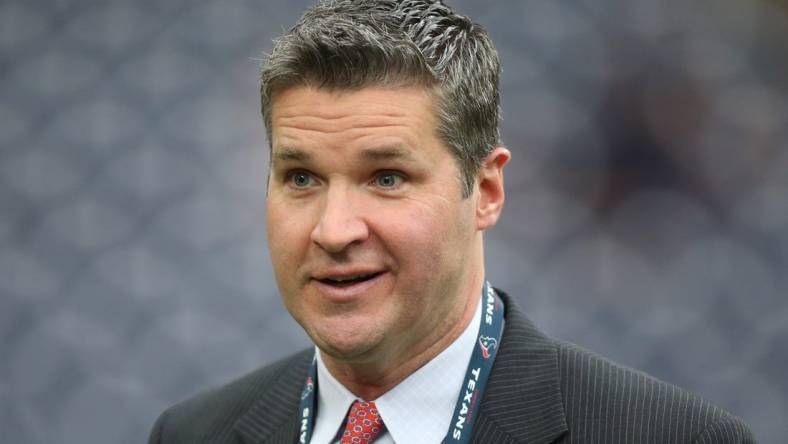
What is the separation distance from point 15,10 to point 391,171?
2752mm

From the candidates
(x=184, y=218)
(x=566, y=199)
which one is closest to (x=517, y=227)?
(x=566, y=199)

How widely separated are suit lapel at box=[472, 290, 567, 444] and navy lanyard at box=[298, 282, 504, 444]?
0.02 meters

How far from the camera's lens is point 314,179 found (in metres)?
2.19

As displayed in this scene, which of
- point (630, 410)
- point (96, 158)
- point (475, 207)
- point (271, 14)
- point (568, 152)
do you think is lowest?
point (630, 410)

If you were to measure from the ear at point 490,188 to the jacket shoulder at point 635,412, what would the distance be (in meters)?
0.36

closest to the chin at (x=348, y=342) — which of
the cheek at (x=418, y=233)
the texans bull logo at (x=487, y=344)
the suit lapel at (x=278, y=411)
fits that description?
the cheek at (x=418, y=233)

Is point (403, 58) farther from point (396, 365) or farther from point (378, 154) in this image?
point (396, 365)

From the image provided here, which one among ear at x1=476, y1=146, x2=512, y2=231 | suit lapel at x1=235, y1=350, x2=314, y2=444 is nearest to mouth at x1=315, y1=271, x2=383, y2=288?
ear at x1=476, y1=146, x2=512, y2=231

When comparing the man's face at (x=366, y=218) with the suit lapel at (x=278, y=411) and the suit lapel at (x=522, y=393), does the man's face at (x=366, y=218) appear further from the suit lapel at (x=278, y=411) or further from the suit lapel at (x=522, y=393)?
the suit lapel at (x=278, y=411)

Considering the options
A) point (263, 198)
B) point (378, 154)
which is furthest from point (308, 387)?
point (263, 198)

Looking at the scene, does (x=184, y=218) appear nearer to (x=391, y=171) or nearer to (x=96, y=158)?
(x=96, y=158)

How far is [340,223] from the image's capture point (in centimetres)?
209

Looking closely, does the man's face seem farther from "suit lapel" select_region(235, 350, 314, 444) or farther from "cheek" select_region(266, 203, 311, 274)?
"suit lapel" select_region(235, 350, 314, 444)

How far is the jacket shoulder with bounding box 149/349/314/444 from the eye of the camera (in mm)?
2600
